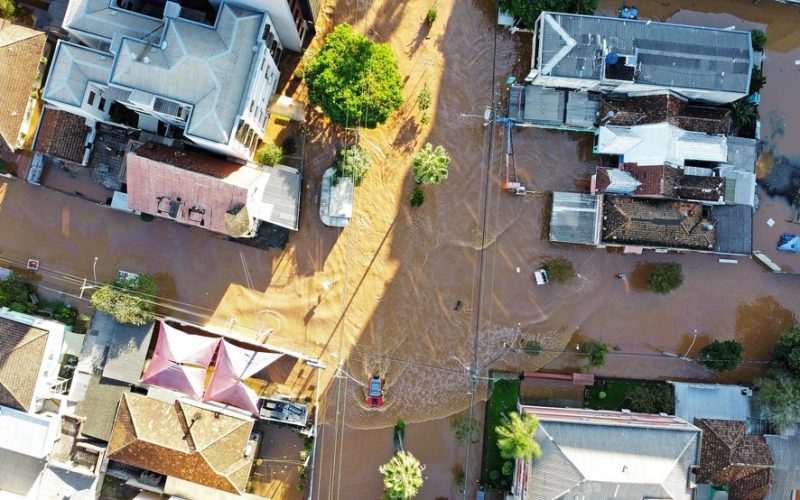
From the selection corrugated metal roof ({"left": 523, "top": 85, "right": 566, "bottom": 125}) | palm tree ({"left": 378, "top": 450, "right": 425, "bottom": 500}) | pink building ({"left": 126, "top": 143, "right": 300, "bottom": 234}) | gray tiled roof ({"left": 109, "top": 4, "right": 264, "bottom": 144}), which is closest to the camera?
gray tiled roof ({"left": 109, "top": 4, "right": 264, "bottom": 144})

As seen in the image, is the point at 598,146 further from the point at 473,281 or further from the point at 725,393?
the point at 725,393

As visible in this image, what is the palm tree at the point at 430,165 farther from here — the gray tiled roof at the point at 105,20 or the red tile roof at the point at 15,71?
the red tile roof at the point at 15,71

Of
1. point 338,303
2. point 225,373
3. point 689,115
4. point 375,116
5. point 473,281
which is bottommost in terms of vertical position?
point 225,373

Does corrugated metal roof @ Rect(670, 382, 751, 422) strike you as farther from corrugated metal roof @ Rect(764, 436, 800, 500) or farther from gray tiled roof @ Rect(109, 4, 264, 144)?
gray tiled roof @ Rect(109, 4, 264, 144)

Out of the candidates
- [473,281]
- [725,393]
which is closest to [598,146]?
[473,281]

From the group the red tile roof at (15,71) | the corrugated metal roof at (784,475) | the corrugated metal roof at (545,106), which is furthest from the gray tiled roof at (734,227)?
the red tile roof at (15,71)

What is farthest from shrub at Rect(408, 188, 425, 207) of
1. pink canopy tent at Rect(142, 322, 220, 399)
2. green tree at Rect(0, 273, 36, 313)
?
green tree at Rect(0, 273, 36, 313)

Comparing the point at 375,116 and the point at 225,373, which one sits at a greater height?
the point at 375,116
